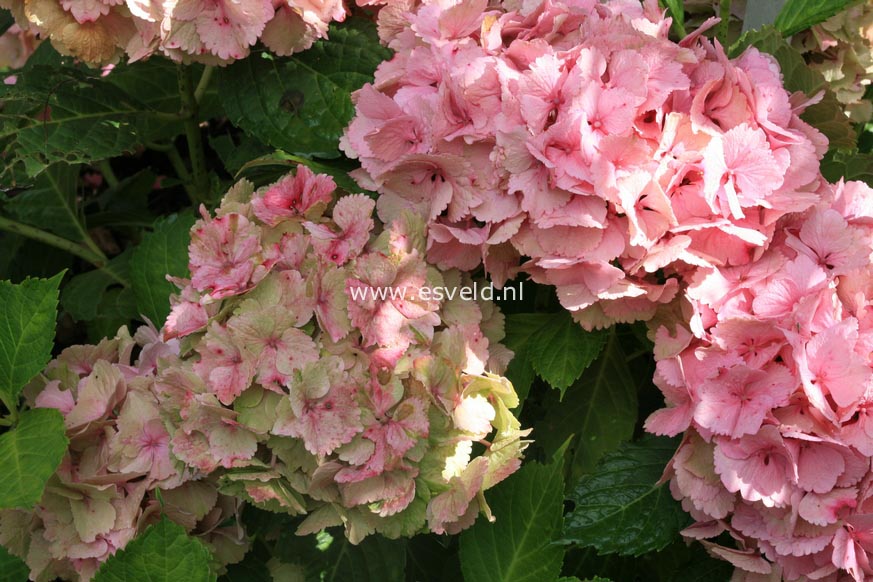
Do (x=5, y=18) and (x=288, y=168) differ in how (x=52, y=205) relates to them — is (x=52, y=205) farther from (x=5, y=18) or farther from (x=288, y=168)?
(x=288, y=168)

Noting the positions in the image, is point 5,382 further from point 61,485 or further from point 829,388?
point 829,388

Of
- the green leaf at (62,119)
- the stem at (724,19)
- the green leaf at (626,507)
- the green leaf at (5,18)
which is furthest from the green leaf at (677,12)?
the green leaf at (5,18)

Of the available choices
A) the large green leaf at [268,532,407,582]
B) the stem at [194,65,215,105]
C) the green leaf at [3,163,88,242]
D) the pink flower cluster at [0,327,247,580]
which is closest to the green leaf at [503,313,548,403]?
the large green leaf at [268,532,407,582]

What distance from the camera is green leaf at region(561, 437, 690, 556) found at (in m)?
1.04

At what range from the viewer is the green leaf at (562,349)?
110 centimetres

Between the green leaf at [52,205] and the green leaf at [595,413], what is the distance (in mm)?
909

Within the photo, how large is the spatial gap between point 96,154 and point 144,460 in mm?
498

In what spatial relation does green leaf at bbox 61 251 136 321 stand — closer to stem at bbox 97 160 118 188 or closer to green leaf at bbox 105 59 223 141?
green leaf at bbox 105 59 223 141

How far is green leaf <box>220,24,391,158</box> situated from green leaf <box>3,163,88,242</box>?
447 mm

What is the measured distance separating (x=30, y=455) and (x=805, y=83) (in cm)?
104

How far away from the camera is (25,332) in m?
1.07

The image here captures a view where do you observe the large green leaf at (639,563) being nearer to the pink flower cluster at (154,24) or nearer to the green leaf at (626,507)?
the green leaf at (626,507)

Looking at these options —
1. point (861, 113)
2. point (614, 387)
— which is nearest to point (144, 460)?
point (614, 387)

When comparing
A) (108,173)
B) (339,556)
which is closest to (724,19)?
(339,556)
